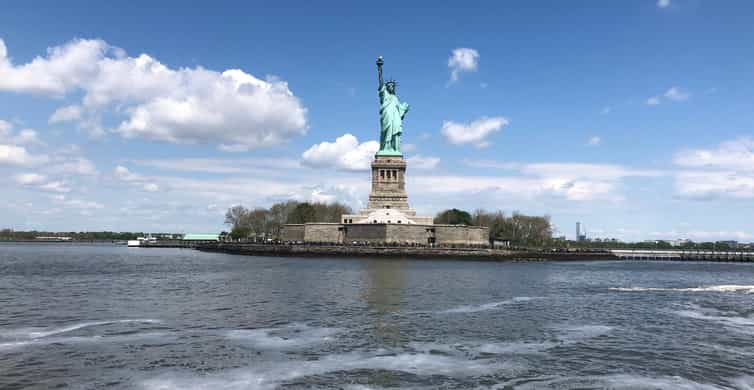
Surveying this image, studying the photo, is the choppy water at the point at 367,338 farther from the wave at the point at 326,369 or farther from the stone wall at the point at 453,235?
the stone wall at the point at 453,235

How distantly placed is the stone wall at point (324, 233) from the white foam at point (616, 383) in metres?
67.6

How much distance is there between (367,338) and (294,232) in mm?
70753

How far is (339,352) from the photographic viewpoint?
17.1 m

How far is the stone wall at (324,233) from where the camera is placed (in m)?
82.1

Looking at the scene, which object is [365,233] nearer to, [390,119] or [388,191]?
[388,191]

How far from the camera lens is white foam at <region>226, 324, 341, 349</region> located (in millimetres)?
18094

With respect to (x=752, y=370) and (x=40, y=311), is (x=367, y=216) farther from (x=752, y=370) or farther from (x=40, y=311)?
(x=752, y=370)

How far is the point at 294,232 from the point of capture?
88.9 m

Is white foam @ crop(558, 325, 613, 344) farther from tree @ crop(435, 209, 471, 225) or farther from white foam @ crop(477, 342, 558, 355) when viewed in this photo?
tree @ crop(435, 209, 471, 225)

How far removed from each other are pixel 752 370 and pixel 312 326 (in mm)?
13137

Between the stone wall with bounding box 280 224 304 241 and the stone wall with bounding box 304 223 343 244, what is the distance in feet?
9.60

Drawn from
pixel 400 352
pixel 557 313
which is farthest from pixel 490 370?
pixel 557 313

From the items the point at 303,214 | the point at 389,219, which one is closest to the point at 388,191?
the point at 389,219

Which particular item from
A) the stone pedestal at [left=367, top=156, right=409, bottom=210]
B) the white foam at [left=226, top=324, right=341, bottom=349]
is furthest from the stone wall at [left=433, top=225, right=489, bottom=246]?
the white foam at [left=226, top=324, right=341, bottom=349]
